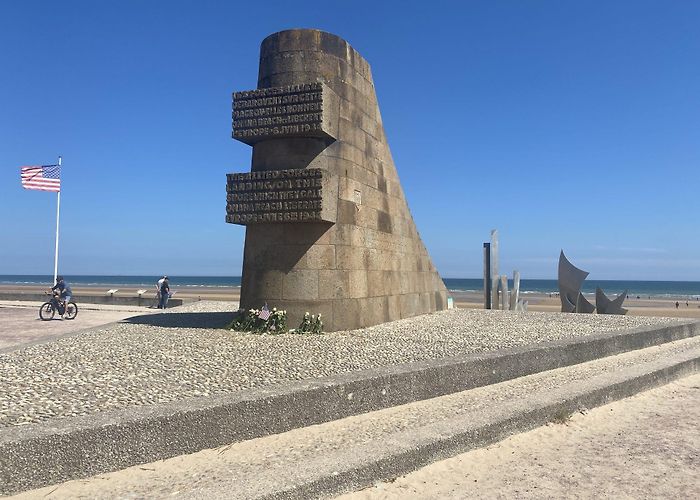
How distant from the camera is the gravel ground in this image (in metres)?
5.02

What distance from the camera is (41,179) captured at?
23672 mm

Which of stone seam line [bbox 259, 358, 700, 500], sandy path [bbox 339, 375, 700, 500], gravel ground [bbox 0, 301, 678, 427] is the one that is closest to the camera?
stone seam line [bbox 259, 358, 700, 500]

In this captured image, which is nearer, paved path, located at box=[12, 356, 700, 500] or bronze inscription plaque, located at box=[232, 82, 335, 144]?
paved path, located at box=[12, 356, 700, 500]

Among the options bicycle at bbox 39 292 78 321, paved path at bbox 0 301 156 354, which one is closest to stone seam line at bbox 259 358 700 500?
paved path at bbox 0 301 156 354

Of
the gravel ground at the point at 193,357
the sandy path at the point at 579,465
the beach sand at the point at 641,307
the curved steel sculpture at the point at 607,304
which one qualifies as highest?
the curved steel sculpture at the point at 607,304

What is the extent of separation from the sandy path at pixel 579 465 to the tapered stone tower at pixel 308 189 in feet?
16.6

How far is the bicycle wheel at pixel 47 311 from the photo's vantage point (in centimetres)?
1531

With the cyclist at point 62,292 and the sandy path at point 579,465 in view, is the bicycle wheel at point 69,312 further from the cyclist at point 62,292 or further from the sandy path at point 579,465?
the sandy path at point 579,465

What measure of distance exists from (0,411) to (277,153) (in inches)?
269

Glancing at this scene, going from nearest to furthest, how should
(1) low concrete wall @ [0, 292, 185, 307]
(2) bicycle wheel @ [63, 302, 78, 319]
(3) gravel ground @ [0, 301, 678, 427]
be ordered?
(3) gravel ground @ [0, 301, 678, 427] < (2) bicycle wheel @ [63, 302, 78, 319] < (1) low concrete wall @ [0, 292, 185, 307]

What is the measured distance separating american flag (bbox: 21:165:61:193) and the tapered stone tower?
60.9 ft

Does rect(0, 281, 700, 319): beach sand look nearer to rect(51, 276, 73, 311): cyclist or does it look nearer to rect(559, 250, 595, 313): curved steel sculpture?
rect(51, 276, 73, 311): cyclist

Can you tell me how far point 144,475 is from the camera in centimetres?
391

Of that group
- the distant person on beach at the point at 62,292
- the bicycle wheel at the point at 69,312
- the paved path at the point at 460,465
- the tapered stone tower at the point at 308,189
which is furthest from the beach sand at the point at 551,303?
the paved path at the point at 460,465
